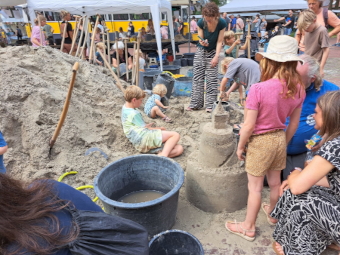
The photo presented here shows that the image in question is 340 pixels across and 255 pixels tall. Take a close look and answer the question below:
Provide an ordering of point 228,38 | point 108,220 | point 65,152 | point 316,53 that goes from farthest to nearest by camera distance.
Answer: point 228,38 → point 316,53 → point 65,152 → point 108,220

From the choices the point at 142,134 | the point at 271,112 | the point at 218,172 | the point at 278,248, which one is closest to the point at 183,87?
the point at 142,134

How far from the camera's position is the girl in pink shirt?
1835mm

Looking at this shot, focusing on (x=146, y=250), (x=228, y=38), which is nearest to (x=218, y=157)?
(x=146, y=250)

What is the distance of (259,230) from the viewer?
2.37m

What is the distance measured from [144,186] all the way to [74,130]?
55.9 inches

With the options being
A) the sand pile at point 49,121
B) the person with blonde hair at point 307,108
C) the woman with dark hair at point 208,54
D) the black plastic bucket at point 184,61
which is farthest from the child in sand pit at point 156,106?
the black plastic bucket at point 184,61

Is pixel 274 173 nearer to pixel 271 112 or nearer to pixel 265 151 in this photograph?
pixel 265 151

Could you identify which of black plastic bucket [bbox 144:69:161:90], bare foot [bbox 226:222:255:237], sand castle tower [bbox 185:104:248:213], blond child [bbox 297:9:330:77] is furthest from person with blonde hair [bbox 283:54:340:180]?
black plastic bucket [bbox 144:69:161:90]

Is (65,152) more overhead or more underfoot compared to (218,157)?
more underfoot

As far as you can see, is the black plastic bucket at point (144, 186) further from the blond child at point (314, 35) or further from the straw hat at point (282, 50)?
the blond child at point (314, 35)

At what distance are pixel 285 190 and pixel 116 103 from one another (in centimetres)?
343

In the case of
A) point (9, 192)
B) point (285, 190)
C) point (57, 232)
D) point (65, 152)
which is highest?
point (9, 192)

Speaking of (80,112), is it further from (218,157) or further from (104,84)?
(218,157)

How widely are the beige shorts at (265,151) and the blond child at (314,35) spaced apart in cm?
208
